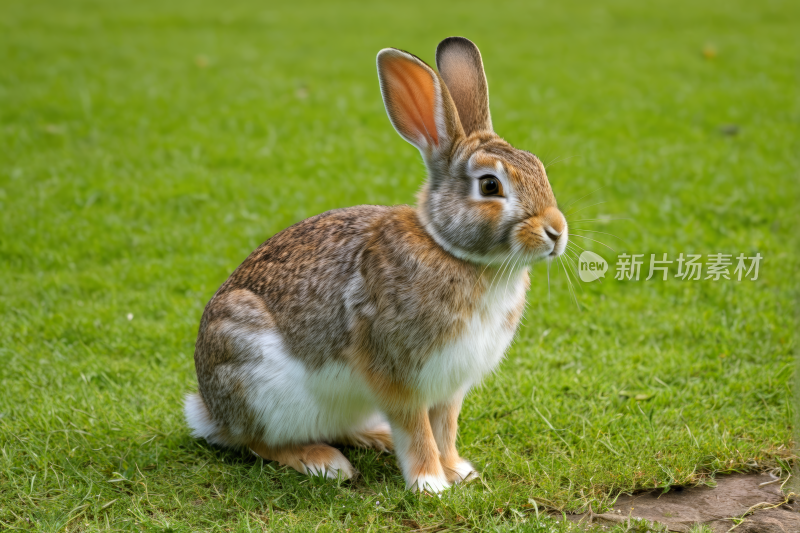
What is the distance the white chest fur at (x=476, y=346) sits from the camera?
3146 millimetres

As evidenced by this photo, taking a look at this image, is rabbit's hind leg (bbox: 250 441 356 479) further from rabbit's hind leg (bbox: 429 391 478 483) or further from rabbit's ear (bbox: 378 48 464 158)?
rabbit's ear (bbox: 378 48 464 158)

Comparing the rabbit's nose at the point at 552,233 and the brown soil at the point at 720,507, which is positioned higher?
the rabbit's nose at the point at 552,233

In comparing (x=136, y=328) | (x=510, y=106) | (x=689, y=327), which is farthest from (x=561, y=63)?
(x=136, y=328)

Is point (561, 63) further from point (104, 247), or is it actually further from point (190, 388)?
point (190, 388)

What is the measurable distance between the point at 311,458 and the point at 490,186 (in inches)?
58.5

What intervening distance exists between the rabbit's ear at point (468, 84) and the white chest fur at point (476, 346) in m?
0.66

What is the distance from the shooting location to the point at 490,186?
3021 millimetres

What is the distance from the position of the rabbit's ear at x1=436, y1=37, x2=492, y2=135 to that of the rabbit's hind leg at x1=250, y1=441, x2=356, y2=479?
1.54 meters

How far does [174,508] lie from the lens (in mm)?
3385
